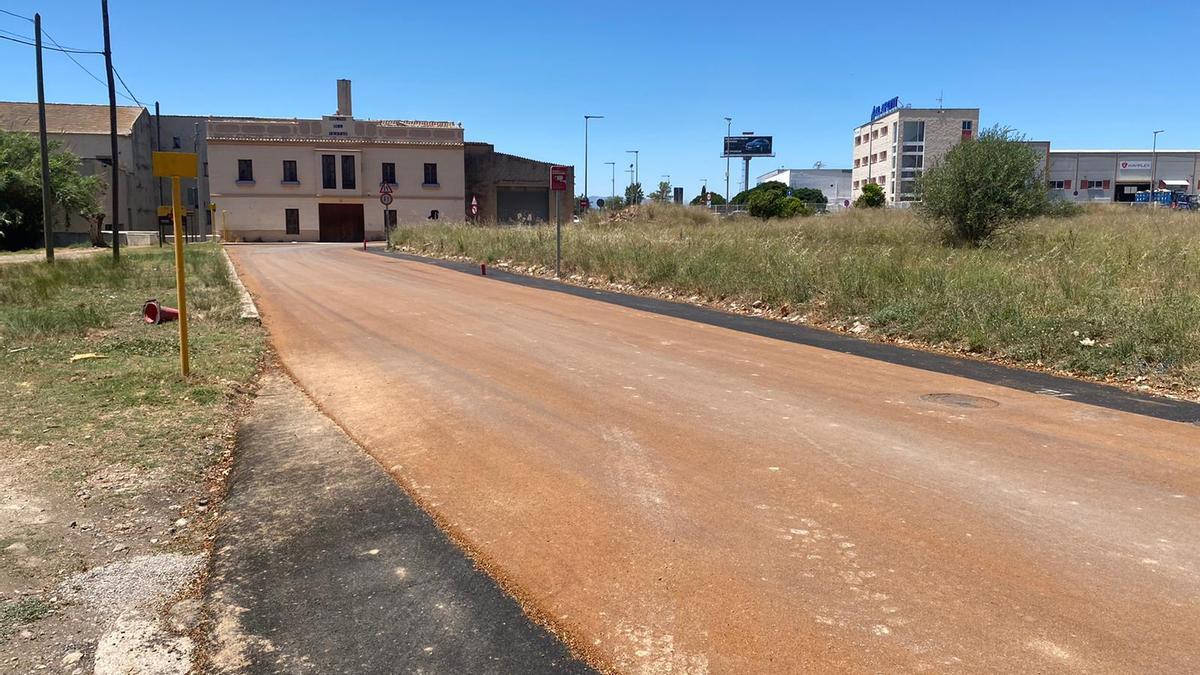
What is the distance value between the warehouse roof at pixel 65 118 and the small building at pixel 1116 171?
375 feet

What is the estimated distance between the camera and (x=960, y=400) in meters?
7.75

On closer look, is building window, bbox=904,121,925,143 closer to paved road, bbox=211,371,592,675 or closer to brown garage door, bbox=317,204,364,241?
brown garage door, bbox=317,204,364,241

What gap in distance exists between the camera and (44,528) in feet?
14.9

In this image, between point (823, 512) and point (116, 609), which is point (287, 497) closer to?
point (116, 609)

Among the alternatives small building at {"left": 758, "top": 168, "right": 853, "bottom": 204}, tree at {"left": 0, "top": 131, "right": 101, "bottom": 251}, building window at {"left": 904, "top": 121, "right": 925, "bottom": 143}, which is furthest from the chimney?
small building at {"left": 758, "top": 168, "right": 853, "bottom": 204}

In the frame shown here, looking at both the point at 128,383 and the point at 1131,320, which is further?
the point at 1131,320

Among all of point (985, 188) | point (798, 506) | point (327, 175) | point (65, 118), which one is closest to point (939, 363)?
point (798, 506)

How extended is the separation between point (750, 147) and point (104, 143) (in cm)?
8928

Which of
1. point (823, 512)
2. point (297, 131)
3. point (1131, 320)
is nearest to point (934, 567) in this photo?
point (823, 512)

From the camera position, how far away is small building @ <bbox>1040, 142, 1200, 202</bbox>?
116625 millimetres

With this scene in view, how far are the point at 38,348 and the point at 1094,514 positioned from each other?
35.5ft

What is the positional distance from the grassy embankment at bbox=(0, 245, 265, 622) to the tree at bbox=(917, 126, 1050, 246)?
789 inches

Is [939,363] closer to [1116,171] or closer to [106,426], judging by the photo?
[106,426]

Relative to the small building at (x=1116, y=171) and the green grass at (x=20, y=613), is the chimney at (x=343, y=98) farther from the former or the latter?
the small building at (x=1116, y=171)
